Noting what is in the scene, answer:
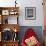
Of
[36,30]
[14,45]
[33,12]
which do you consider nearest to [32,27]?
[36,30]

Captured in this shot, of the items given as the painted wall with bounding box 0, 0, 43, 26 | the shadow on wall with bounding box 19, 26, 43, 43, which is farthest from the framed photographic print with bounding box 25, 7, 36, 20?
the shadow on wall with bounding box 19, 26, 43, 43

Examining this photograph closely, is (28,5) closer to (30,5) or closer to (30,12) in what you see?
(30,5)

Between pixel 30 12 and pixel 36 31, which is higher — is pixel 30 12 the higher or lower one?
the higher one

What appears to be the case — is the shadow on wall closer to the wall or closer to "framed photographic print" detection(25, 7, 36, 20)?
the wall

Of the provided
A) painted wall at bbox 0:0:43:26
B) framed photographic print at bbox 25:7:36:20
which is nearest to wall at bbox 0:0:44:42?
painted wall at bbox 0:0:43:26

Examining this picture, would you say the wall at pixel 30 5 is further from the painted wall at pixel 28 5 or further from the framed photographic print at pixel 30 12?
the framed photographic print at pixel 30 12

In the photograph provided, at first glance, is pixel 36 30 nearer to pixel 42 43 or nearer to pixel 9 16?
pixel 42 43

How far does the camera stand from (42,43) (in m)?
6.06

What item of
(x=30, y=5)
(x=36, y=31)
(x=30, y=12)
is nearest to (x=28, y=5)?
(x=30, y=5)

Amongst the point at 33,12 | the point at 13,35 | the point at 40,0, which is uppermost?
the point at 40,0

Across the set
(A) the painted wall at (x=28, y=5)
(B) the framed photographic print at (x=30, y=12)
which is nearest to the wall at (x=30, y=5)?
(A) the painted wall at (x=28, y=5)

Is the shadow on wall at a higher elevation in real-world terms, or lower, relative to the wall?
lower

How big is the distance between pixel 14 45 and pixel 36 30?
39.0 inches

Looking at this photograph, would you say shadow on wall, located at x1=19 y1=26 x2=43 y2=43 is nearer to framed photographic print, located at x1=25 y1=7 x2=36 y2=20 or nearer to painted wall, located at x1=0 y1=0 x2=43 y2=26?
painted wall, located at x1=0 y1=0 x2=43 y2=26
